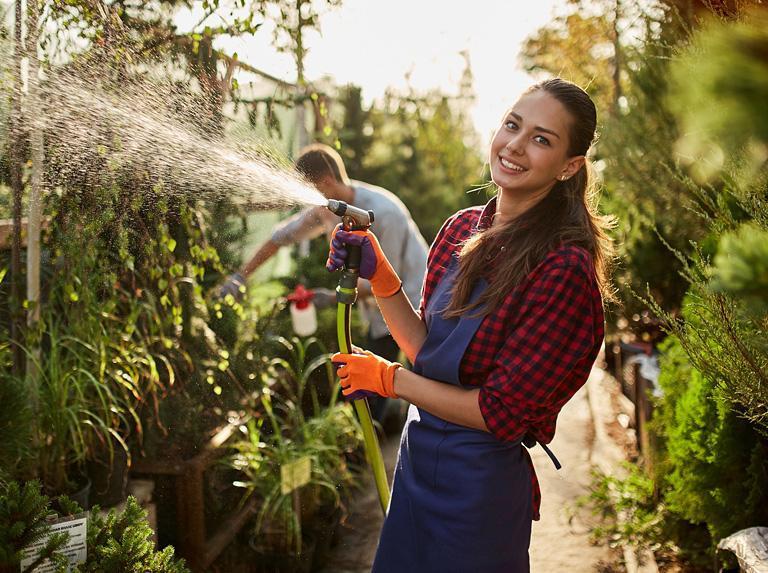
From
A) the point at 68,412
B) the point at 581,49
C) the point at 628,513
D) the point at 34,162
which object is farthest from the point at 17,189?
the point at 581,49

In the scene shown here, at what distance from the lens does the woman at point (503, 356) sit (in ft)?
5.31

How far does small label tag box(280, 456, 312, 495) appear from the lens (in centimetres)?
289

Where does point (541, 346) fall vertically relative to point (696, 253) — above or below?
below

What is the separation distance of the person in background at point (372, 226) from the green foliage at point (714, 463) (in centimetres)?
137

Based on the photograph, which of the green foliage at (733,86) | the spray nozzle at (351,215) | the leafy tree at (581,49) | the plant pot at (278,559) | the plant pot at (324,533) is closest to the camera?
the green foliage at (733,86)

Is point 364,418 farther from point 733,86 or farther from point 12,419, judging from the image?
point 733,86

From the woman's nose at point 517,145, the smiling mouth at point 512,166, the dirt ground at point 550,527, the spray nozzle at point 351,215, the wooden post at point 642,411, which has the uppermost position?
the woman's nose at point 517,145

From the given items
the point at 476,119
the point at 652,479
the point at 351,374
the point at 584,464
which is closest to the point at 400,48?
the point at 476,119

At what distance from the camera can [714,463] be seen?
255cm

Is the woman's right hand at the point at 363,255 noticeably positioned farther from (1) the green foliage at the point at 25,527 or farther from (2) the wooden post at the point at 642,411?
(2) the wooden post at the point at 642,411

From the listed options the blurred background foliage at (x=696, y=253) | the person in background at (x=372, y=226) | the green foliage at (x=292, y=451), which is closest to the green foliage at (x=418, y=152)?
the blurred background foliage at (x=696, y=253)

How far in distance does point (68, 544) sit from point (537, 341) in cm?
116

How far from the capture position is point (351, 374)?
1.86 meters

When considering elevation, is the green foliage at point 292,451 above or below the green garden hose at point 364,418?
below
